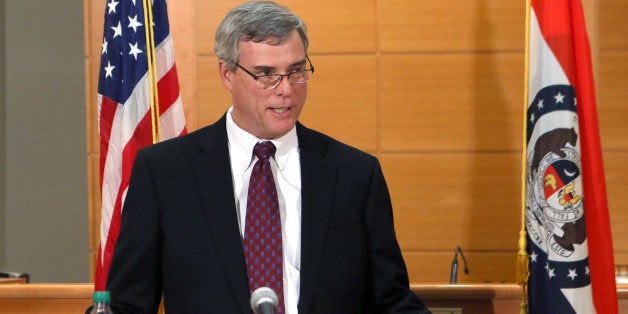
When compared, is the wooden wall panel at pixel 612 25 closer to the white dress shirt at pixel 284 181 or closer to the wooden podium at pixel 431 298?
the wooden podium at pixel 431 298

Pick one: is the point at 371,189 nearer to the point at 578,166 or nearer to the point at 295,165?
the point at 295,165

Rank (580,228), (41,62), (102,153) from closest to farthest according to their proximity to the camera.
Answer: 1. (580,228)
2. (102,153)
3. (41,62)

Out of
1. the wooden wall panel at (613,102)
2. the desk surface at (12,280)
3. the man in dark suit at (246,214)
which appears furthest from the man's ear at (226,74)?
the wooden wall panel at (613,102)

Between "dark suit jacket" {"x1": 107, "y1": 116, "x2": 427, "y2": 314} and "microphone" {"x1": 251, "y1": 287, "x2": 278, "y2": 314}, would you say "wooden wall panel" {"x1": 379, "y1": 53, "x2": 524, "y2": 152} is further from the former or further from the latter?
"microphone" {"x1": 251, "y1": 287, "x2": 278, "y2": 314}

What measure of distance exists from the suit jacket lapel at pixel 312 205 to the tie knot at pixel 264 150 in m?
0.09

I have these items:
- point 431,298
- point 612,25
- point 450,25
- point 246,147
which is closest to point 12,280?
point 431,298

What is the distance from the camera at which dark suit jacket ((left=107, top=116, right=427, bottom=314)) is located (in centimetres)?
236

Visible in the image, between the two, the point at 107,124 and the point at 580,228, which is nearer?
the point at 580,228

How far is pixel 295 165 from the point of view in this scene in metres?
2.54

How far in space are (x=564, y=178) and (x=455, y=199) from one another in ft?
9.70

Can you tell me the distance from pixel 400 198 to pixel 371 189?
3.94 meters

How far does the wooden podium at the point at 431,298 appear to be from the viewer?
358 centimetres

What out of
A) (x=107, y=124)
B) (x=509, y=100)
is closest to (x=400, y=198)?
(x=509, y=100)

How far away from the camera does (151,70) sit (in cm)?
393
